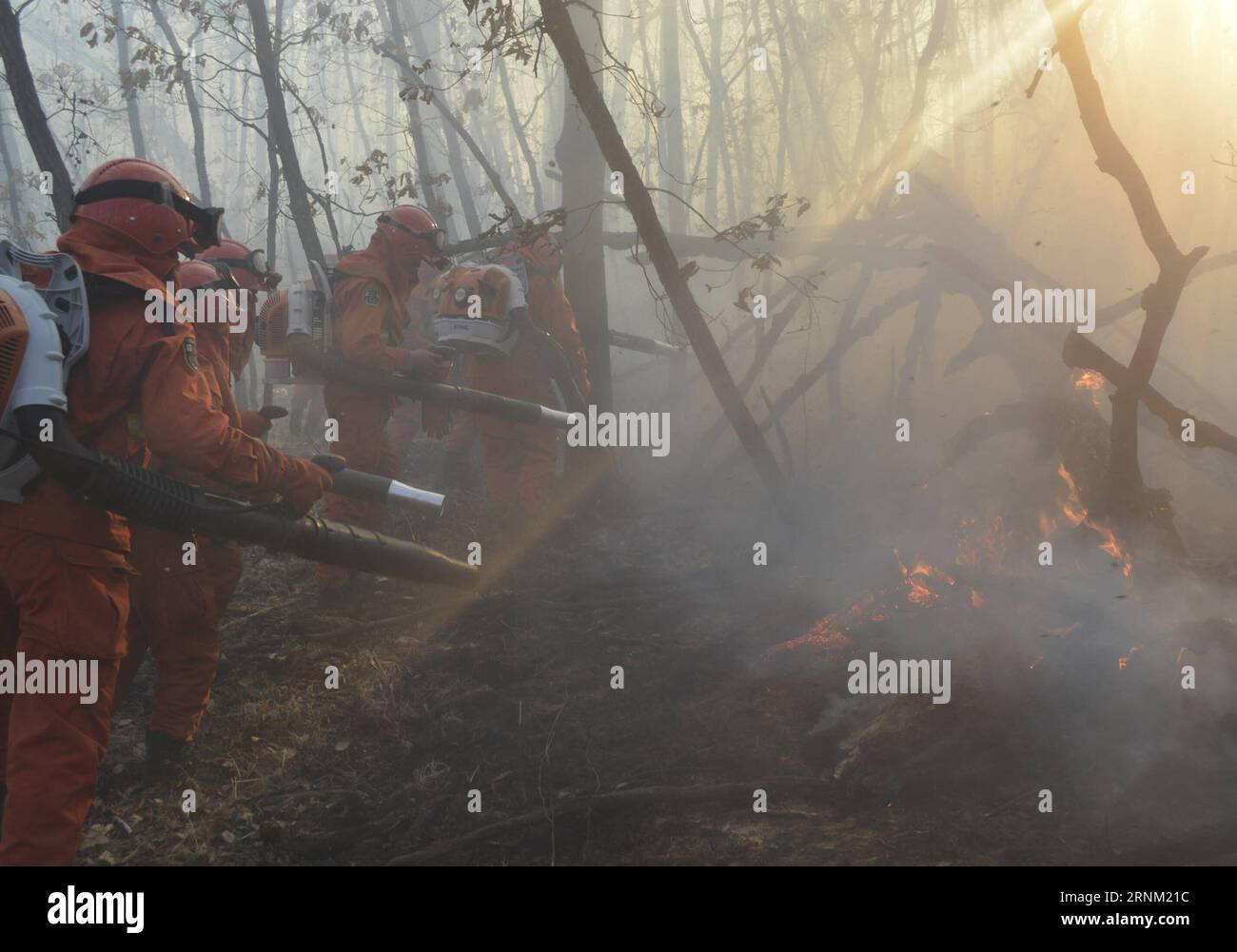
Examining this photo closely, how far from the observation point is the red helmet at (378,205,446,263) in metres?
5.77

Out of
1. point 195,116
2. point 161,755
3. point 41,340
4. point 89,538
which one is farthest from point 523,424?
point 195,116

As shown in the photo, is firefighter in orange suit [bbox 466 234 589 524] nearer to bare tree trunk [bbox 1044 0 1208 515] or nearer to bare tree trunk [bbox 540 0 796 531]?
bare tree trunk [bbox 540 0 796 531]

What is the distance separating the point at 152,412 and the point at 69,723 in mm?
1025

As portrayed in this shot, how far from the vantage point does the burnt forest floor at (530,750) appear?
10.5 ft

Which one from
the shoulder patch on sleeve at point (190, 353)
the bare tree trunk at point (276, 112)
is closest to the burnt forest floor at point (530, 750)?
the shoulder patch on sleeve at point (190, 353)

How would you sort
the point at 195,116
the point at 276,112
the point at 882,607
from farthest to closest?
the point at 195,116, the point at 276,112, the point at 882,607

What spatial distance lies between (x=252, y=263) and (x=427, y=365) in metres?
1.19

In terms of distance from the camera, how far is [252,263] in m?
5.02

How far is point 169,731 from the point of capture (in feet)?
12.2

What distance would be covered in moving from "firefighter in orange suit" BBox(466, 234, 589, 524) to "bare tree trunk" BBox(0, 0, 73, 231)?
113 inches

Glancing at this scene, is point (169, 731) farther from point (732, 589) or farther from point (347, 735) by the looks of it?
point (732, 589)

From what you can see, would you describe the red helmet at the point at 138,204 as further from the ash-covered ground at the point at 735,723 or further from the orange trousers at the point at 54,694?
the ash-covered ground at the point at 735,723

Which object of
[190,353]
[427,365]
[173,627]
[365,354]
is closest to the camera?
[190,353]

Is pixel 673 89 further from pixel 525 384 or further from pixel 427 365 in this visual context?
pixel 427 365
